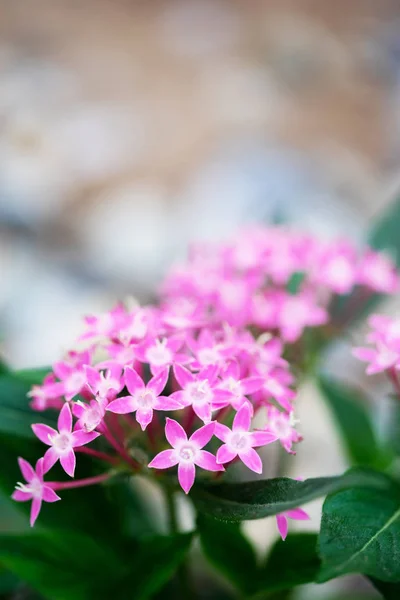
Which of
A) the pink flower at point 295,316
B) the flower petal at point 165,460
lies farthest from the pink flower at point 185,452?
the pink flower at point 295,316

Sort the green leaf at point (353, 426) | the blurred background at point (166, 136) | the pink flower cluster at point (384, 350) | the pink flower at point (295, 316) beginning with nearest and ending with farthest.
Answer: the pink flower cluster at point (384, 350)
the pink flower at point (295, 316)
the green leaf at point (353, 426)
the blurred background at point (166, 136)

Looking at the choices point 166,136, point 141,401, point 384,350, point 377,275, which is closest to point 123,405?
point 141,401

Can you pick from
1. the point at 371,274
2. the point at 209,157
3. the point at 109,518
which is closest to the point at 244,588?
the point at 109,518

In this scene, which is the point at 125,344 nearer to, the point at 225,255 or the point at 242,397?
the point at 242,397

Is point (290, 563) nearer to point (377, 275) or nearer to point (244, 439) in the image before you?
point (244, 439)

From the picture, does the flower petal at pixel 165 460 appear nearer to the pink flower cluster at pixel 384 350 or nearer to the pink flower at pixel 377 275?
the pink flower cluster at pixel 384 350
